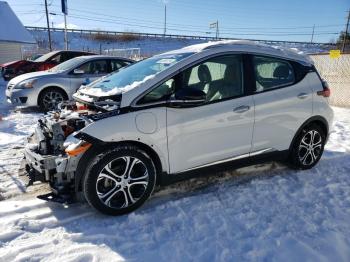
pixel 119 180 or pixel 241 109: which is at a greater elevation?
pixel 241 109

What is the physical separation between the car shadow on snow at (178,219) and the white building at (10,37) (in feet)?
79.3

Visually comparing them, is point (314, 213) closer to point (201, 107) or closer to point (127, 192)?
point (201, 107)

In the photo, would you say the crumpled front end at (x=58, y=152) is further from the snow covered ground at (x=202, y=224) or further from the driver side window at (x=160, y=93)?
→ the driver side window at (x=160, y=93)

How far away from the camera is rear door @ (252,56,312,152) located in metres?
4.14

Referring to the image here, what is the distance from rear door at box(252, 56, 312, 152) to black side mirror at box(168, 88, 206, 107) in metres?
0.88

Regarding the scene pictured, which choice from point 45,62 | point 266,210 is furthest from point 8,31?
point 266,210

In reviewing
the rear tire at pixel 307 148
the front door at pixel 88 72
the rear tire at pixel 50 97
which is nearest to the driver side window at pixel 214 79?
the rear tire at pixel 307 148

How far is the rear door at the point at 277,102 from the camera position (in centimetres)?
414

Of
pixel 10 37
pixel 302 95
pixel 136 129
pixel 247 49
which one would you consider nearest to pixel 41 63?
pixel 247 49

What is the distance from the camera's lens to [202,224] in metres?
3.36

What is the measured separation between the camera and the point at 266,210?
144 inches

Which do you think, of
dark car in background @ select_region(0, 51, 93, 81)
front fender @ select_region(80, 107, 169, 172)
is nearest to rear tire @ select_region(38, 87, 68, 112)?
dark car in background @ select_region(0, 51, 93, 81)

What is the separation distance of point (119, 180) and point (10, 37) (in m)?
25.2

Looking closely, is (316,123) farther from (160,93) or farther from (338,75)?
(338,75)
